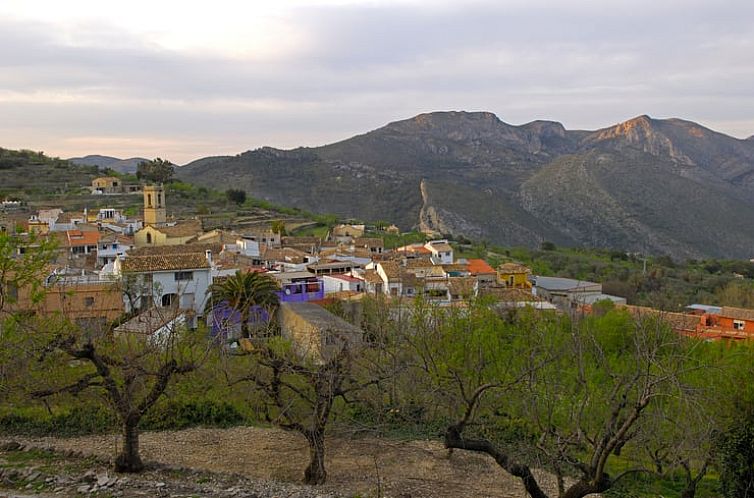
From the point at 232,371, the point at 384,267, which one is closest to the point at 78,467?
the point at 232,371

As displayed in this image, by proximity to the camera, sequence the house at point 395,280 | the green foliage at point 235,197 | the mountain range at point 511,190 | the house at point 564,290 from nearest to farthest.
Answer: the house at point 395,280
the house at point 564,290
the green foliage at point 235,197
the mountain range at point 511,190

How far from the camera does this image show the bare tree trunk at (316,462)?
8789 mm

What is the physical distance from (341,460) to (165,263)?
52.5ft

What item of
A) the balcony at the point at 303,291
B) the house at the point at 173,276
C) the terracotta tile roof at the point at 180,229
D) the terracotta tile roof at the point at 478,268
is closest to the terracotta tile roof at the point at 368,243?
the terracotta tile roof at the point at 478,268

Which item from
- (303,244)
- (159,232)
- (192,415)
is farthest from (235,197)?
(192,415)

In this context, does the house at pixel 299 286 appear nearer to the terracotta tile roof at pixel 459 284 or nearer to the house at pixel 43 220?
the terracotta tile roof at pixel 459 284

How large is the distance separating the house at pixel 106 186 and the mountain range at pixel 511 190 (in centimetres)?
2158

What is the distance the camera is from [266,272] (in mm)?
28516

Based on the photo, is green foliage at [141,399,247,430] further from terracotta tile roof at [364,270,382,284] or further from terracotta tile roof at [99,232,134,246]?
terracotta tile roof at [99,232,134,246]

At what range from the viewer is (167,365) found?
8523 millimetres

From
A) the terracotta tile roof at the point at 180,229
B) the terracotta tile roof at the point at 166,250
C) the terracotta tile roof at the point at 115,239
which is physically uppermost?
the terracotta tile roof at the point at 180,229

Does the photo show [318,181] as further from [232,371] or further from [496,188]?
[232,371]

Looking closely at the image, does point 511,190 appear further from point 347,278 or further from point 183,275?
point 183,275

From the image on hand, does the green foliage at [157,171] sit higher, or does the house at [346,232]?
the green foliage at [157,171]
